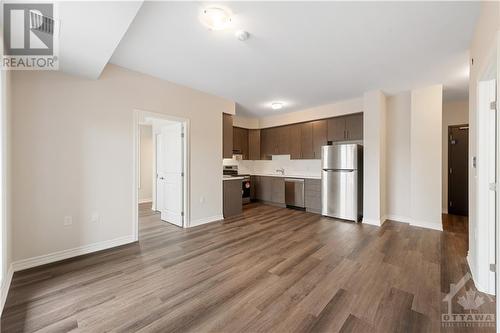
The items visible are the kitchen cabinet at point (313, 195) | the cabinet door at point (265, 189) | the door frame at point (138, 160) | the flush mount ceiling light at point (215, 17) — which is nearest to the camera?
the flush mount ceiling light at point (215, 17)

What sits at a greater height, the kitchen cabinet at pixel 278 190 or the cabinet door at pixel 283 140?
the cabinet door at pixel 283 140

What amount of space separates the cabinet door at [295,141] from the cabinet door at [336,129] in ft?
2.87

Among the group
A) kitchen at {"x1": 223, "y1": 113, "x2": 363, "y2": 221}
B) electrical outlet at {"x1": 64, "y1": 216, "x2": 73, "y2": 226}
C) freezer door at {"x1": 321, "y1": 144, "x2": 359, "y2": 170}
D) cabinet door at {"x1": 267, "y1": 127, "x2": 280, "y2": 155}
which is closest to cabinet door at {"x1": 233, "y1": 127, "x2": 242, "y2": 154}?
kitchen at {"x1": 223, "y1": 113, "x2": 363, "y2": 221}

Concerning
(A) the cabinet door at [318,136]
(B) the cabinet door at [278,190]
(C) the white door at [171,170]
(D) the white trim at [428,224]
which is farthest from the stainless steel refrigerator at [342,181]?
(C) the white door at [171,170]

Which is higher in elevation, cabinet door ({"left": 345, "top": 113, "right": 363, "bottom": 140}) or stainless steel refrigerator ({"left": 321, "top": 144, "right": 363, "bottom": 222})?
cabinet door ({"left": 345, "top": 113, "right": 363, "bottom": 140})

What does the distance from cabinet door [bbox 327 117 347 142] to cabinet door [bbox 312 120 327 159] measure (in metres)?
0.13

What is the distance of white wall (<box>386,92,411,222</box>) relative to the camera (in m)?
4.33

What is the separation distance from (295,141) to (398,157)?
240 centimetres

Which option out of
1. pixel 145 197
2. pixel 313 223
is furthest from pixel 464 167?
pixel 145 197

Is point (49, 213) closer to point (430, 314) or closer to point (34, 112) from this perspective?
point (34, 112)

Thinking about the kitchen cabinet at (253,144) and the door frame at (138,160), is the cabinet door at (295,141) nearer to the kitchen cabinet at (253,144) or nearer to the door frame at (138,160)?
the kitchen cabinet at (253,144)

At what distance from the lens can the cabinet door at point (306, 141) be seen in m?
5.52

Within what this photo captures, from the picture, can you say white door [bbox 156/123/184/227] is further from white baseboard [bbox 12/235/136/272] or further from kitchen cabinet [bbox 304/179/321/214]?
kitchen cabinet [bbox 304/179/321/214]

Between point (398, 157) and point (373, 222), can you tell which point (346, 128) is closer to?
point (398, 157)
